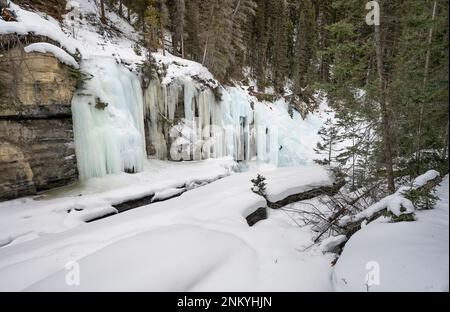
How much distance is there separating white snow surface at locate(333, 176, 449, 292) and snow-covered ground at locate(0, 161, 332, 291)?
617 millimetres

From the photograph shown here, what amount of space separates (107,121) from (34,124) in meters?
2.38

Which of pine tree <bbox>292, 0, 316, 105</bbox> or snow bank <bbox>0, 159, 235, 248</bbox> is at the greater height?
pine tree <bbox>292, 0, 316, 105</bbox>

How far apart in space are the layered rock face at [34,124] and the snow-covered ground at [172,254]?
1400 mm

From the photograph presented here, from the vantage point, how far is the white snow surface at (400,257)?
2.81 m

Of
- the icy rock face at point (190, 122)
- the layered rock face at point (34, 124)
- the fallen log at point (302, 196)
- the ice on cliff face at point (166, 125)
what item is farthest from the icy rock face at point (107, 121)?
the fallen log at point (302, 196)

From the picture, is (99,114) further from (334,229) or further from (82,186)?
(334,229)

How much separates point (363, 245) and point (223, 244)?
2348 millimetres

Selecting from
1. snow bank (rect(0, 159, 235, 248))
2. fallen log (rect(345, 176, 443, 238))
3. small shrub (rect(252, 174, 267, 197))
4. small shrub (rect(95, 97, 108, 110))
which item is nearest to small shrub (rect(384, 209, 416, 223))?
fallen log (rect(345, 176, 443, 238))

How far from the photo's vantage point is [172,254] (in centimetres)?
429

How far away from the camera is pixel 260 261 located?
4.61 m

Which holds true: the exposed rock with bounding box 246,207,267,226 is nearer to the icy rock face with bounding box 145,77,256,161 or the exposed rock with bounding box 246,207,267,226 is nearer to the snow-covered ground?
the snow-covered ground

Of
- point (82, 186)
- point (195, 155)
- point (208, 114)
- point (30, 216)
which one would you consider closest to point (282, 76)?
point (208, 114)

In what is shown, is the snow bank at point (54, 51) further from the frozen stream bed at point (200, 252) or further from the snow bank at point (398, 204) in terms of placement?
the snow bank at point (398, 204)

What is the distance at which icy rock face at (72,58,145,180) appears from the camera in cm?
969
